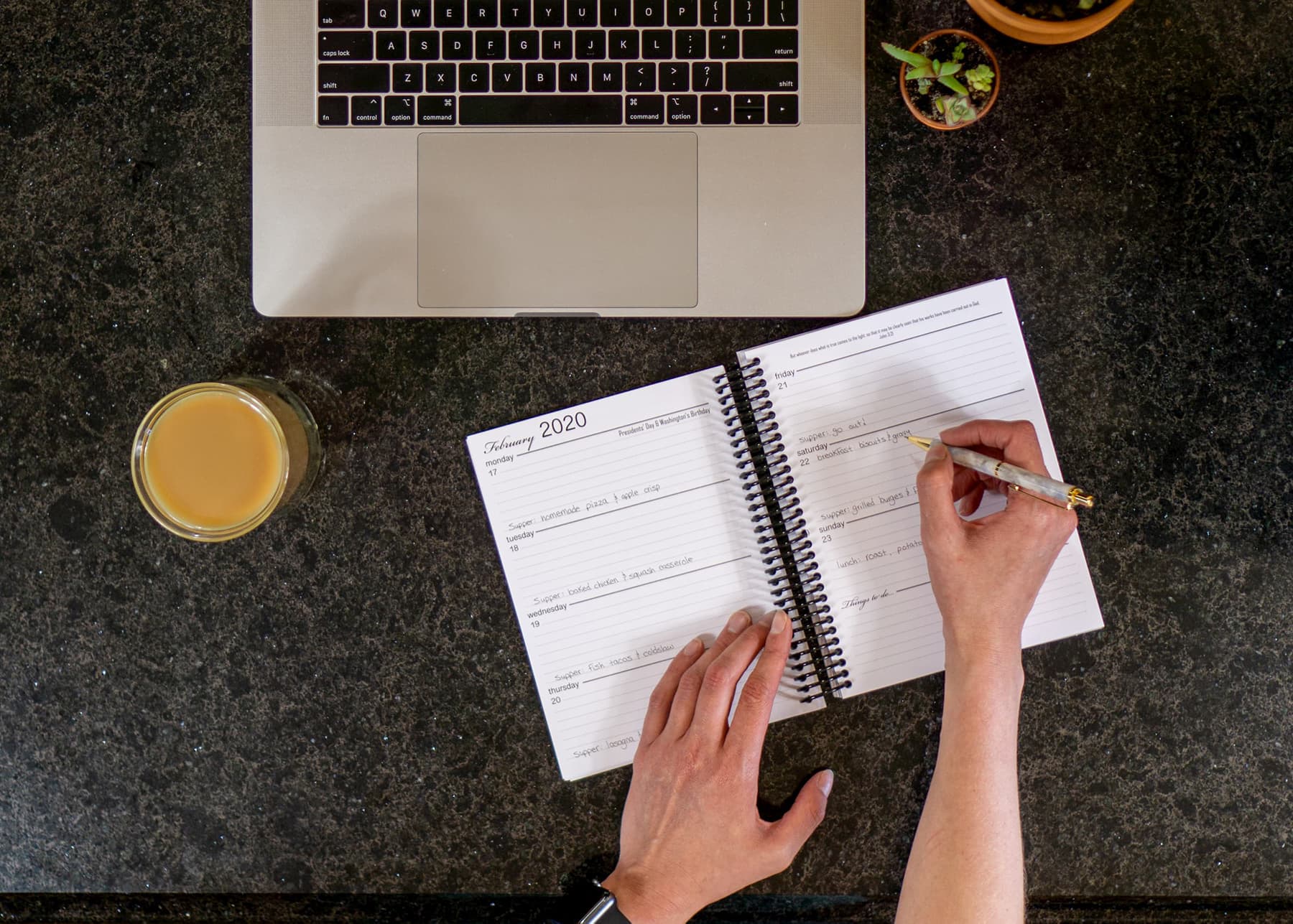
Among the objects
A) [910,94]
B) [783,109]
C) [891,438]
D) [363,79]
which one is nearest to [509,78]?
[363,79]

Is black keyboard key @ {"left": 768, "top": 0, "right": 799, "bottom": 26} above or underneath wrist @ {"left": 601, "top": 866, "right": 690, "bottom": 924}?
above

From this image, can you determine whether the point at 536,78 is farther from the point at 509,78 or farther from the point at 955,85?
the point at 955,85

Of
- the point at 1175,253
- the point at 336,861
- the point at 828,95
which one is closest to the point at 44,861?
the point at 336,861

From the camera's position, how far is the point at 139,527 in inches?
30.3

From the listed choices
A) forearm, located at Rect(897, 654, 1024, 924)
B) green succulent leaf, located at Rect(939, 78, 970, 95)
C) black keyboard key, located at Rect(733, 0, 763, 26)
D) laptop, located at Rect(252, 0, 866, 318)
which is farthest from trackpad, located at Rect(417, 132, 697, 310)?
forearm, located at Rect(897, 654, 1024, 924)

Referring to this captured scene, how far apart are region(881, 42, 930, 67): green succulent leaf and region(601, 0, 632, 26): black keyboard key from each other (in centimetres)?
22

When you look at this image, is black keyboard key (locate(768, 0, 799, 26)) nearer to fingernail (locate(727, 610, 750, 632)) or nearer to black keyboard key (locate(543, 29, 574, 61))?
black keyboard key (locate(543, 29, 574, 61))

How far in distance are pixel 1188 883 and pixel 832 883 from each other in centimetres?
31

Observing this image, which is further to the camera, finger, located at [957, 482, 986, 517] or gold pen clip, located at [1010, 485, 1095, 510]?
finger, located at [957, 482, 986, 517]

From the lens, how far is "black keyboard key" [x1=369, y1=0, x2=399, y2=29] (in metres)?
0.72

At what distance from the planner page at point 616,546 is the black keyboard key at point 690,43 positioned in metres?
0.27

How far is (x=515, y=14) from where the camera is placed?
2.37 feet

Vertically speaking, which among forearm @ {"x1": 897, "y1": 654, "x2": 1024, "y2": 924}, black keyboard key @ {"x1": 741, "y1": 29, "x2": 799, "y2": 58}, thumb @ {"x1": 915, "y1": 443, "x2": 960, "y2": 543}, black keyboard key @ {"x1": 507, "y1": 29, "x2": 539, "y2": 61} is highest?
black keyboard key @ {"x1": 507, "y1": 29, "x2": 539, "y2": 61}

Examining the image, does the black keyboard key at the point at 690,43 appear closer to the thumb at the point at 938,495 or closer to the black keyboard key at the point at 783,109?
the black keyboard key at the point at 783,109
